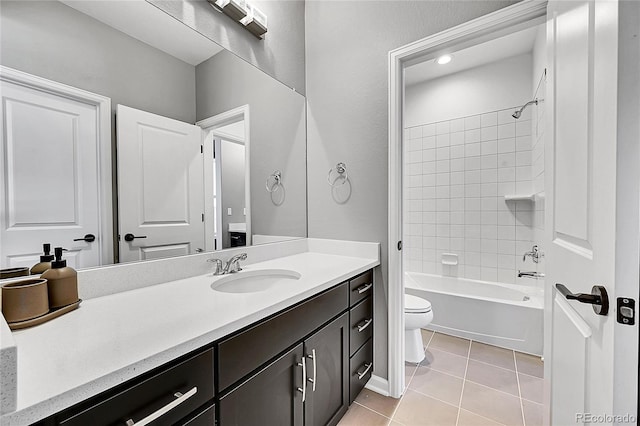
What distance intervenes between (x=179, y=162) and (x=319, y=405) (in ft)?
4.16

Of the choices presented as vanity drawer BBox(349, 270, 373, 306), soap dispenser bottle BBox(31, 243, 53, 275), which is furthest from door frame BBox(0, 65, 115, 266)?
vanity drawer BBox(349, 270, 373, 306)

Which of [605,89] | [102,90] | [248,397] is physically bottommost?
[248,397]

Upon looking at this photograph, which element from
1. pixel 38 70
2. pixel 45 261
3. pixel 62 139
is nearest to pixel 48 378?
pixel 45 261

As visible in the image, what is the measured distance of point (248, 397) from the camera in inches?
32.7

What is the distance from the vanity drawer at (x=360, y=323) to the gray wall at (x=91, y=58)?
4.31ft

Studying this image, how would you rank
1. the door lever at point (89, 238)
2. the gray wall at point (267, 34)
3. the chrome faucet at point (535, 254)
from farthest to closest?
1. the chrome faucet at point (535, 254)
2. the gray wall at point (267, 34)
3. the door lever at point (89, 238)

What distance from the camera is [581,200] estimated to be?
77cm

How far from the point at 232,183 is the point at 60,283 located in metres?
0.90

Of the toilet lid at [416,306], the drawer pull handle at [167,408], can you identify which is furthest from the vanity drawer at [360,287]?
the drawer pull handle at [167,408]

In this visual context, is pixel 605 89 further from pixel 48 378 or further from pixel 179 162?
pixel 179 162

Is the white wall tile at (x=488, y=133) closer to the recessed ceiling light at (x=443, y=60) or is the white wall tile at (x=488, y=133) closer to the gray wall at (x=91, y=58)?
the recessed ceiling light at (x=443, y=60)

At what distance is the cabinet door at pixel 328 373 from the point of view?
3.65ft

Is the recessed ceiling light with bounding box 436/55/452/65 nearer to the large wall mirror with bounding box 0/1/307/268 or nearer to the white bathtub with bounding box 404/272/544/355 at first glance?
the large wall mirror with bounding box 0/1/307/268

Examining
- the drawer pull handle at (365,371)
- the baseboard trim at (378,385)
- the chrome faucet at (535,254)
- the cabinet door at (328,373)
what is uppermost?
the chrome faucet at (535,254)
